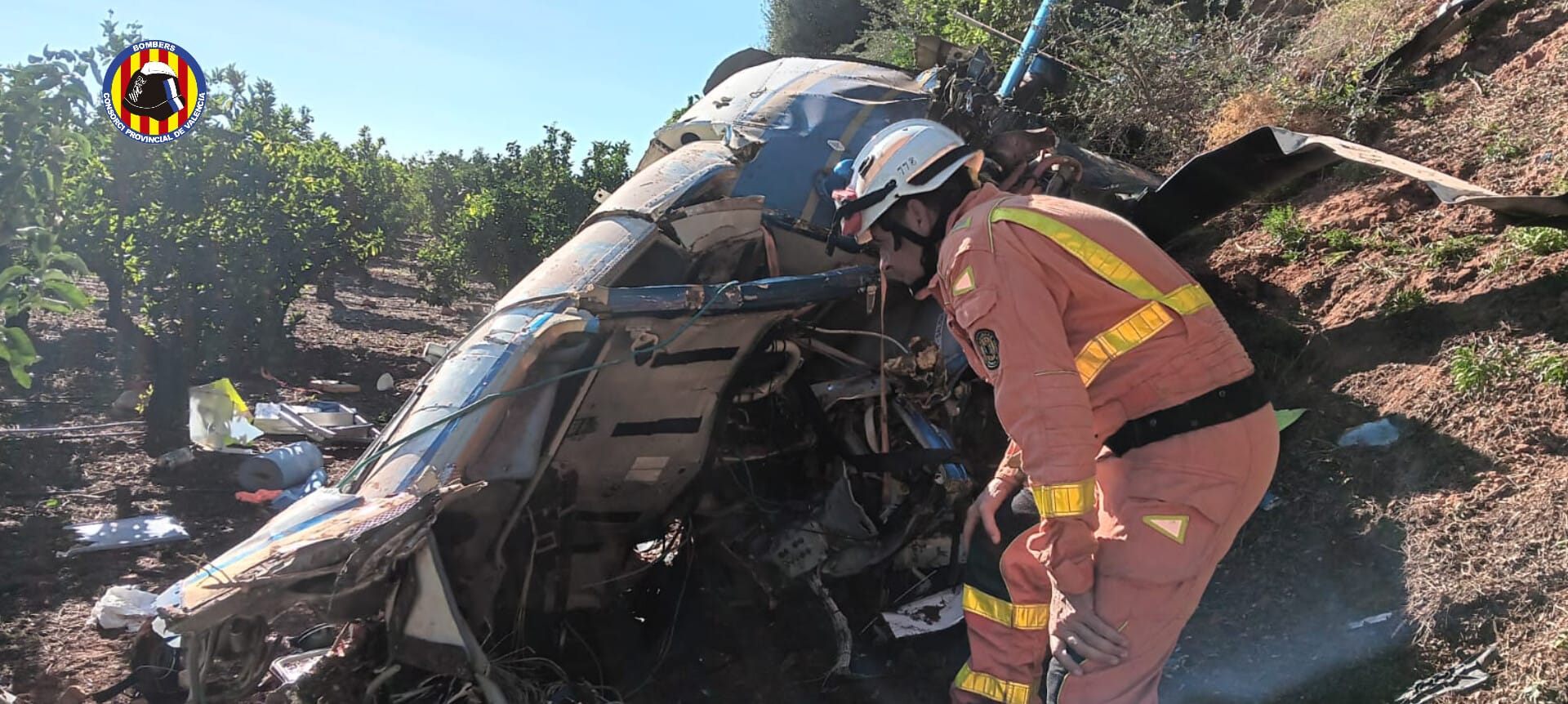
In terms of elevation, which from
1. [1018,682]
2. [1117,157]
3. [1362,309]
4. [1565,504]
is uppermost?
[1117,157]

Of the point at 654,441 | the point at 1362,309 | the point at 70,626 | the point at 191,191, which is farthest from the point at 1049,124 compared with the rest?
the point at 191,191

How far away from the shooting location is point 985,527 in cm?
274

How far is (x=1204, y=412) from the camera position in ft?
7.15

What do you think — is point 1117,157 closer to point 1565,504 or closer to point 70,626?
point 1565,504

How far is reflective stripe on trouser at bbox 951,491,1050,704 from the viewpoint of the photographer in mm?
2553

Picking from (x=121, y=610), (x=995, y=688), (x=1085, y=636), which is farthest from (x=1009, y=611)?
(x=121, y=610)

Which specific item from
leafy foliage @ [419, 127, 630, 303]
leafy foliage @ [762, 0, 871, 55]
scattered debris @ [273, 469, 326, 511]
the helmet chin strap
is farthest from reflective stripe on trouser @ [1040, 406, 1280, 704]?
leafy foliage @ [762, 0, 871, 55]

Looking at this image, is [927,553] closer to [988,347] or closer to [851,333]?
[851,333]

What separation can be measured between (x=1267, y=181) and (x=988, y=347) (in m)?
3.27

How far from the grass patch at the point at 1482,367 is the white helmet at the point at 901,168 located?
7.52ft

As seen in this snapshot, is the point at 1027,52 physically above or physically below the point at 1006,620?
above

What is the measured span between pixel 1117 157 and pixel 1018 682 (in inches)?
216

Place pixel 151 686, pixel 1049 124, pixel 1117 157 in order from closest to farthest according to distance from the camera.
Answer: pixel 151 686 < pixel 1117 157 < pixel 1049 124

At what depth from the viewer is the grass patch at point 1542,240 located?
379 centimetres
